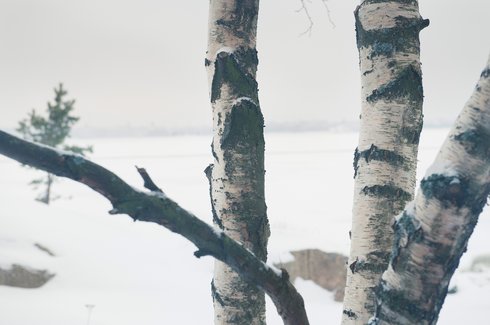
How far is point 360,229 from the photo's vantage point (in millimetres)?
2070

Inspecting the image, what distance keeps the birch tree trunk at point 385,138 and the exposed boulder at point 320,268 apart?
540 inches

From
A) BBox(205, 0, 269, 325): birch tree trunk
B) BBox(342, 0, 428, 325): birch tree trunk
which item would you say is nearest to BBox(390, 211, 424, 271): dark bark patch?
BBox(342, 0, 428, 325): birch tree trunk

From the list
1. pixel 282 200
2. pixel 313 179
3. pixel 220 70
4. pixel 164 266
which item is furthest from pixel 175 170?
pixel 220 70

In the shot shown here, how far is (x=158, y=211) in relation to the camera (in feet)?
4.00

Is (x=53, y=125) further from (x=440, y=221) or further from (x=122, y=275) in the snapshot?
(x=440, y=221)

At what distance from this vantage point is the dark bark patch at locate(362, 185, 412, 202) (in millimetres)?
2037

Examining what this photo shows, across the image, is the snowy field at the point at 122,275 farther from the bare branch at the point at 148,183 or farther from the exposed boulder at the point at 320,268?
the bare branch at the point at 148,183

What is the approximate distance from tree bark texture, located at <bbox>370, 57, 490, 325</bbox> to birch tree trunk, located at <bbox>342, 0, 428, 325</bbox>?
0.68 meters

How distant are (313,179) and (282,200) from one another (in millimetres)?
13395

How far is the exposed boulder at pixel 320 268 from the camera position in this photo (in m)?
15.5

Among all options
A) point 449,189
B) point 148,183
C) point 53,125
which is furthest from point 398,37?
point 53,125

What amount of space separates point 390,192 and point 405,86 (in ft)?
1.58

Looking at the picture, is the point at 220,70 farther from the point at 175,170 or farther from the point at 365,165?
the point at 175,170

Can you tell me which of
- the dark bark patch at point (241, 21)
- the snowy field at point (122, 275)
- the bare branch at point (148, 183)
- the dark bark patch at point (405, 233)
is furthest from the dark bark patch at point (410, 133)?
the snowy field at point (122, 275)
